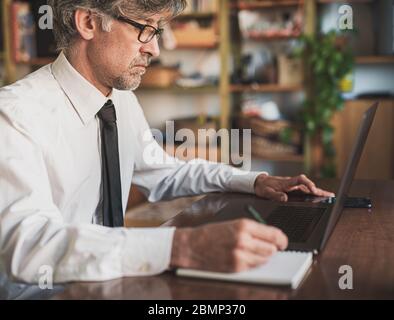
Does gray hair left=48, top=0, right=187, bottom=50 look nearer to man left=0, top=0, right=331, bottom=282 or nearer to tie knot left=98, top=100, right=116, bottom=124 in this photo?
man left=0, top=0, right=331, bottom=282

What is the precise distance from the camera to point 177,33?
431cm

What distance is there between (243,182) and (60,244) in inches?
Result: 30.0

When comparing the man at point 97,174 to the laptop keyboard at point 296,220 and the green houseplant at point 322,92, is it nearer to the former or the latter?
the laptop keyboard at point 296,220

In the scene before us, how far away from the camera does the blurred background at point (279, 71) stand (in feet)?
13.0

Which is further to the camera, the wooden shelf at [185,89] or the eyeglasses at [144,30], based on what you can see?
the wooden shelf at [185,89]

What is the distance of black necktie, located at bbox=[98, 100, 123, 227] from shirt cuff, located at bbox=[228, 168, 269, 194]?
1.19ft

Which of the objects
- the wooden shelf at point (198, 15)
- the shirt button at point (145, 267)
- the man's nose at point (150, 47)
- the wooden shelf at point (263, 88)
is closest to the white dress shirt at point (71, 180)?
the shirt button at point (145, 267)

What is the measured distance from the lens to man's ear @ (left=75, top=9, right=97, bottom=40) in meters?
1.49

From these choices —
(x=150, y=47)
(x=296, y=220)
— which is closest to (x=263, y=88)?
(x=150, y=47)

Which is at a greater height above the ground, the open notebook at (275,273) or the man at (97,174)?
the man at (97,174)

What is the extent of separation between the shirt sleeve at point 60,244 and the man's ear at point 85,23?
529 mm
